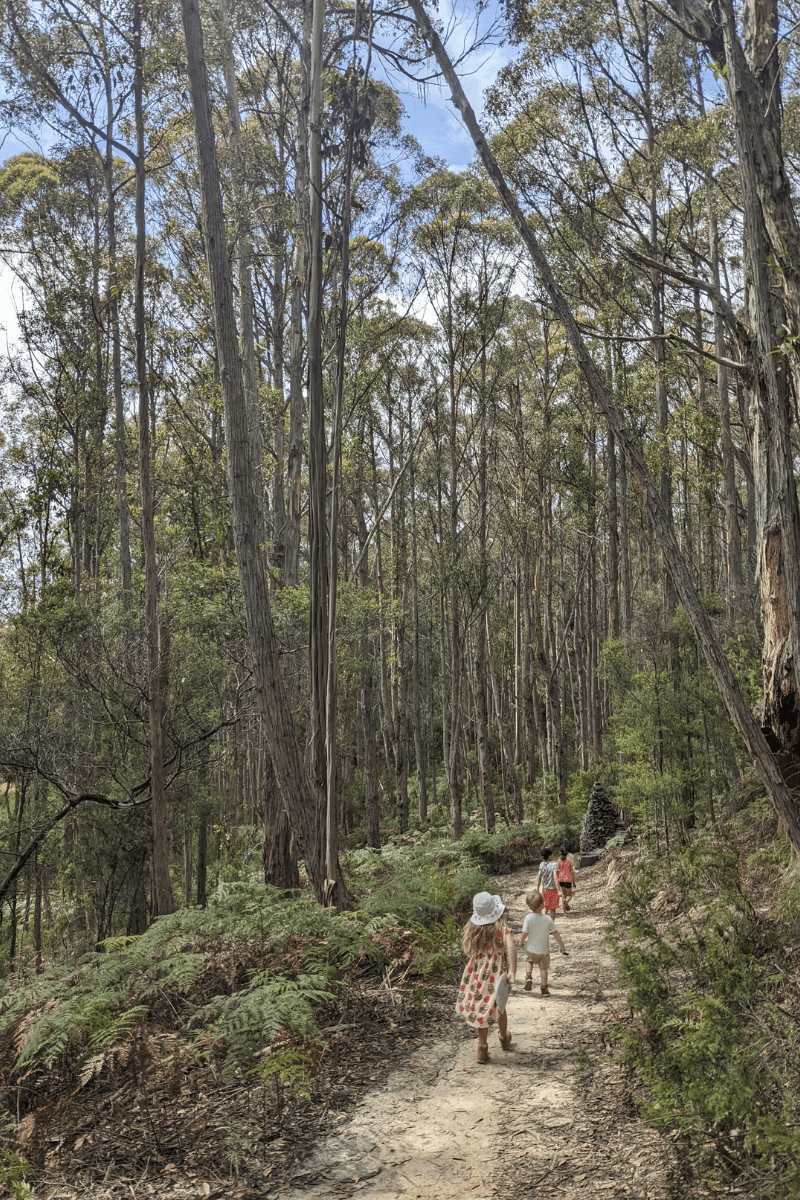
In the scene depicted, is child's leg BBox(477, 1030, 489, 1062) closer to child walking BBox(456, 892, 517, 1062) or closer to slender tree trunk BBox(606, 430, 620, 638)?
child walking BBox(456, 892, 517, 1062)

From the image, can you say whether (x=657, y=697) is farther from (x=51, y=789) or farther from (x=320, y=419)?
(x=51, y=789)

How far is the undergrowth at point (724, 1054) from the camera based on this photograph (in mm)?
2787

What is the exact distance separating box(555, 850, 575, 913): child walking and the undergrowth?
5342 millimetres

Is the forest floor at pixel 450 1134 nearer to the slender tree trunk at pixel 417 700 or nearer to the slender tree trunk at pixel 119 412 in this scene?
the slender tree trunk at pixel 119 412

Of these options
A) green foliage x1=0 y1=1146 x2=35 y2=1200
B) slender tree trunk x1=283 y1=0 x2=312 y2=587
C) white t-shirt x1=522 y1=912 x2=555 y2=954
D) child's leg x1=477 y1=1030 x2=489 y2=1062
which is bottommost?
child's leg x1=477 y1=1030 x2=489 y2=1062

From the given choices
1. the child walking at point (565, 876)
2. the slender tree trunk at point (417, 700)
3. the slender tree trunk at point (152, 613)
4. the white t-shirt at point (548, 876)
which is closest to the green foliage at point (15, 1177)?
the slender tree trunk at point (152, 613)

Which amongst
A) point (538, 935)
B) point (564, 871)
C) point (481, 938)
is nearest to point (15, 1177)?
point (481, 938)

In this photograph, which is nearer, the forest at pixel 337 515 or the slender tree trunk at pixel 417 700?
the forest at pixel 337 515

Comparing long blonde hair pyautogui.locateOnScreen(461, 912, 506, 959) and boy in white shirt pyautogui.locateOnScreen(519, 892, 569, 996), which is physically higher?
long blonde hair pyautogui.locateOnScreen(461, 912, 506, 959)

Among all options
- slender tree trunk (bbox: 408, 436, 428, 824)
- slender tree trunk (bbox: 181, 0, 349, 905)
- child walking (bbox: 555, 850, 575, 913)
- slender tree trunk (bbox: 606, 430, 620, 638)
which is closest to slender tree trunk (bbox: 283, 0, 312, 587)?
slender tree trunk (bbox: 181, 0, 349, 905)

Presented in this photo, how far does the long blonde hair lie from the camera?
16.5 feet

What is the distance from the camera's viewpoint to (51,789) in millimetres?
13656

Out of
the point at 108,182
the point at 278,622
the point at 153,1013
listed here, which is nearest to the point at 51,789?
the point at 278,622

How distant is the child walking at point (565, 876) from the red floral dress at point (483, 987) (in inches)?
192
